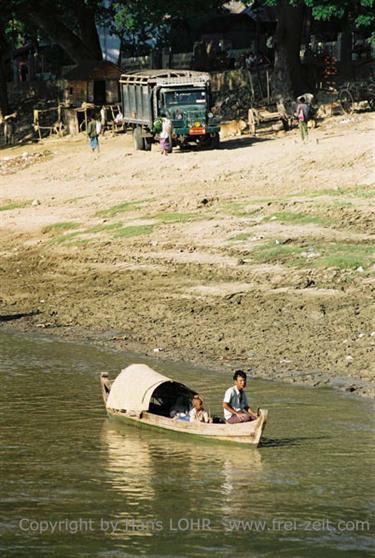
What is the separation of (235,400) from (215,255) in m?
11.3

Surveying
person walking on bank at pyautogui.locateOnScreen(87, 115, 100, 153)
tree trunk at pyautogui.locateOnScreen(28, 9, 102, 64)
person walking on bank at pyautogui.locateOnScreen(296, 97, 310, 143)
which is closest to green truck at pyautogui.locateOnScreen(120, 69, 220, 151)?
person walking on bank at pyautogui.locateOnScreen(87, 115, 100, 153)

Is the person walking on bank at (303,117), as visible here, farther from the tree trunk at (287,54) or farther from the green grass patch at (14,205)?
the green grass patch at (14,205)

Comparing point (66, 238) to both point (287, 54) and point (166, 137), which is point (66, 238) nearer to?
point (166, 137)

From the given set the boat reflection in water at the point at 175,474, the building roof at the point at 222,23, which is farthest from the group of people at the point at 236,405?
the building roof at the point at 222,23

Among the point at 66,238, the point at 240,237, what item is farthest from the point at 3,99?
the point at 240,237

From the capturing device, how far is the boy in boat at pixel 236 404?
1833 centimetres

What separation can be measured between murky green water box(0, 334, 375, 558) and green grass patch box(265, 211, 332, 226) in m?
8.73

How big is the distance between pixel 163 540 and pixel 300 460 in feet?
10.7

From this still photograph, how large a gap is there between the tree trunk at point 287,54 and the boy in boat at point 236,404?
97.8ft

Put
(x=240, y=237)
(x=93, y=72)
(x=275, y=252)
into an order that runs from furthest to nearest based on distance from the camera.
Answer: (x=93, y=72) → (x=240, y=237) → (x=275, y=252)

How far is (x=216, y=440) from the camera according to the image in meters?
18.7

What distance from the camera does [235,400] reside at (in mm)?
18469

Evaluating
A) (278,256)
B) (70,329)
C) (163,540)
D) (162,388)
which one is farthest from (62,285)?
(163,540)

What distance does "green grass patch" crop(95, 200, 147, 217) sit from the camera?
35250mm
